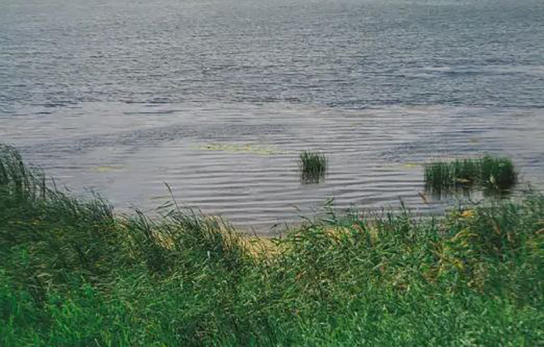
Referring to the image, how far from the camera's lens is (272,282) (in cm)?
1055

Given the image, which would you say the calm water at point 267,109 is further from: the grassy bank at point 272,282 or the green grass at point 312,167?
the grassy bank at point 272,282

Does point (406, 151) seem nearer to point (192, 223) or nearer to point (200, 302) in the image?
point (192, 223)

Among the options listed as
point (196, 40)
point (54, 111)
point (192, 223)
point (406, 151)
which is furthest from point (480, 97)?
point (196, 40)

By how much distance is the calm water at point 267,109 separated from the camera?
19500 millimetres

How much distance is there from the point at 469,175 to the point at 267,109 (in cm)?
1367

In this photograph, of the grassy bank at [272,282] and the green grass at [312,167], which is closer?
the grassy bank at [272,282]

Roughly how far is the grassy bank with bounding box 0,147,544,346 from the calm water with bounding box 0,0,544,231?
162 inches

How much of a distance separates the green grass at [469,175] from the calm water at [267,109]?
44 cm

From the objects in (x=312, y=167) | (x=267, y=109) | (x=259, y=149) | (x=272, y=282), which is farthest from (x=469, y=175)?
(x=267, y=109)

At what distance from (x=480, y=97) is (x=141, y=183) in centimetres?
1547

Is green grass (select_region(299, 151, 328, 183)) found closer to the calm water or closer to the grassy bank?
the calm water

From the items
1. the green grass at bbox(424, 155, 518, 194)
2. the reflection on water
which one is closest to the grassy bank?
the reflection on water

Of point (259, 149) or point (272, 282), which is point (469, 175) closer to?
point (259, 149)

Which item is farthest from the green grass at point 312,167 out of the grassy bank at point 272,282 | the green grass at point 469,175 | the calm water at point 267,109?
the grassy bank at point 272,282
